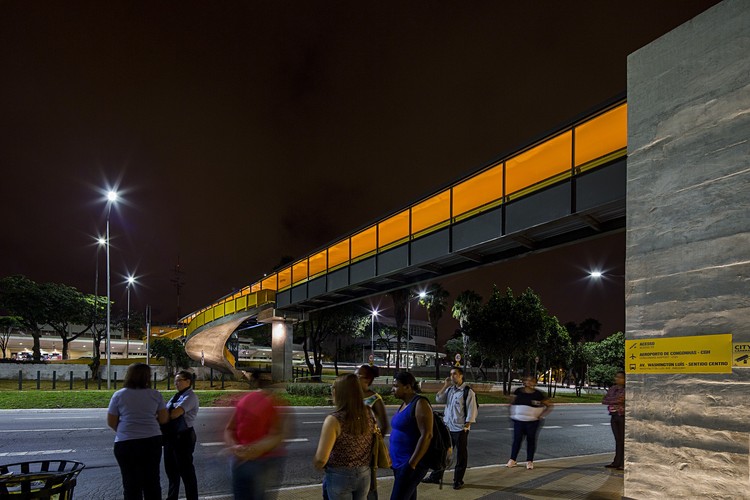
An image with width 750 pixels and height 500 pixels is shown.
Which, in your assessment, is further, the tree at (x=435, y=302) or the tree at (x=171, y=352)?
the tree at (x=435, y=302)

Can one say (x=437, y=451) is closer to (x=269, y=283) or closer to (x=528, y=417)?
(x=528, y=417)

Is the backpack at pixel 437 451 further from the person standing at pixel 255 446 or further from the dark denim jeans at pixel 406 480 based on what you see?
the person standing at pixel 255 446

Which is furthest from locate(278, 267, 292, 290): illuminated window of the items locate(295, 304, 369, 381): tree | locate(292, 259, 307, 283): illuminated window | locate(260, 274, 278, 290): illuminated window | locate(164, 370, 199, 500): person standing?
locate(164, 370, 199, 500): person standing

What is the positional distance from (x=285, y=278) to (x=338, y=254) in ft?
24.0

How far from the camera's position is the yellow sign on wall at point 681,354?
195 inches

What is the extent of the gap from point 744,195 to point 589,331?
107442mm

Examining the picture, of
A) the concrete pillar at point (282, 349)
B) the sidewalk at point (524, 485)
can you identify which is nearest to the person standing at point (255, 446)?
the sidewalk at point (524, 485)

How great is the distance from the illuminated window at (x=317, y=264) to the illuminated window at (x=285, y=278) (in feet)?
9.93

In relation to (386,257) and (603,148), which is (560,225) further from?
(386,257)

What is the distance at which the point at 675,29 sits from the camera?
18.7 ft

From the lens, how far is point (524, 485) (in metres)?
7.24

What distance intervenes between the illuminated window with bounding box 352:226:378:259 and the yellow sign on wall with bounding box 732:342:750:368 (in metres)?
18.1

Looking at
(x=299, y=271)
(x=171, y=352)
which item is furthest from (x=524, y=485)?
(x=171, y=352)

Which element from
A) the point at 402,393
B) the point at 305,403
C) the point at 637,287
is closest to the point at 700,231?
the point at 637,287
